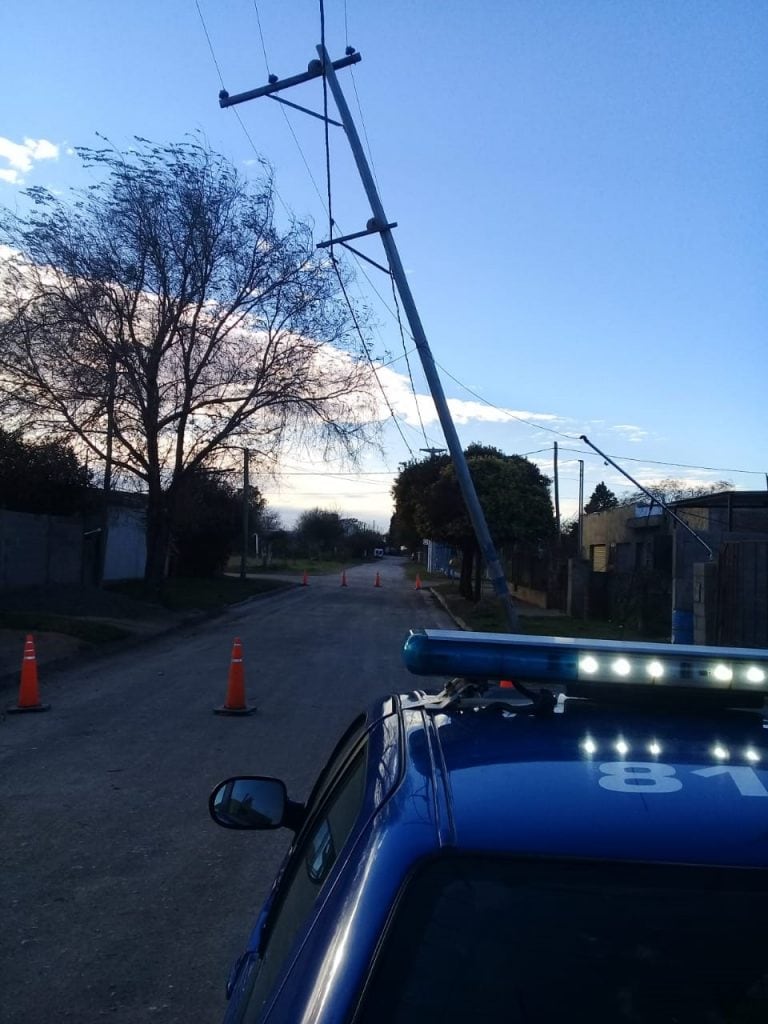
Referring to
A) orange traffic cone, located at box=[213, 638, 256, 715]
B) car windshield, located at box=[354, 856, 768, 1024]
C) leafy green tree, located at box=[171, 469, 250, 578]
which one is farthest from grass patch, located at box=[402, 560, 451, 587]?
car windshield, located at box=[354, 856, 768, 1024]

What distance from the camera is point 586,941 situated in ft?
5.86

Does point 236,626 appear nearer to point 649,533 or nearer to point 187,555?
point 649,533

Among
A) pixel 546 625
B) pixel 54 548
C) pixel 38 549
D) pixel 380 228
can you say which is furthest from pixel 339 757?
pixel 54 548

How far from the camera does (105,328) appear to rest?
26812 millimetres

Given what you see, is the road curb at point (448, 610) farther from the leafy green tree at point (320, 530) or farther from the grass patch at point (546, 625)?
the leafy green tree at point (320, 530)

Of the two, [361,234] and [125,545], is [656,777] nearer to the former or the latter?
[361,234]

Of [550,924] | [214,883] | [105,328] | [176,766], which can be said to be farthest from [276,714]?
[105,328]

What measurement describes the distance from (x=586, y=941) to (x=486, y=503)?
117 feet

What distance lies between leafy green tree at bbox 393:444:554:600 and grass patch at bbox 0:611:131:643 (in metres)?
17.2

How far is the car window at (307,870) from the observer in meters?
2.41

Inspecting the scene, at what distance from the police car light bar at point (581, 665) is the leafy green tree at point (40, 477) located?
87.0 ft

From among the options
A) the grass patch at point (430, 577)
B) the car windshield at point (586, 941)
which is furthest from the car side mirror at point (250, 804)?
the grass patch at point (430, 577)

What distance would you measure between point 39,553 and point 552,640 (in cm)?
2712

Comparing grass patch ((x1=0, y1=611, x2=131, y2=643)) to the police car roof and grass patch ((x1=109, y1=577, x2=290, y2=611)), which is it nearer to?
grass patch ((x1=109, y1=577, x2=290, y2=611))
